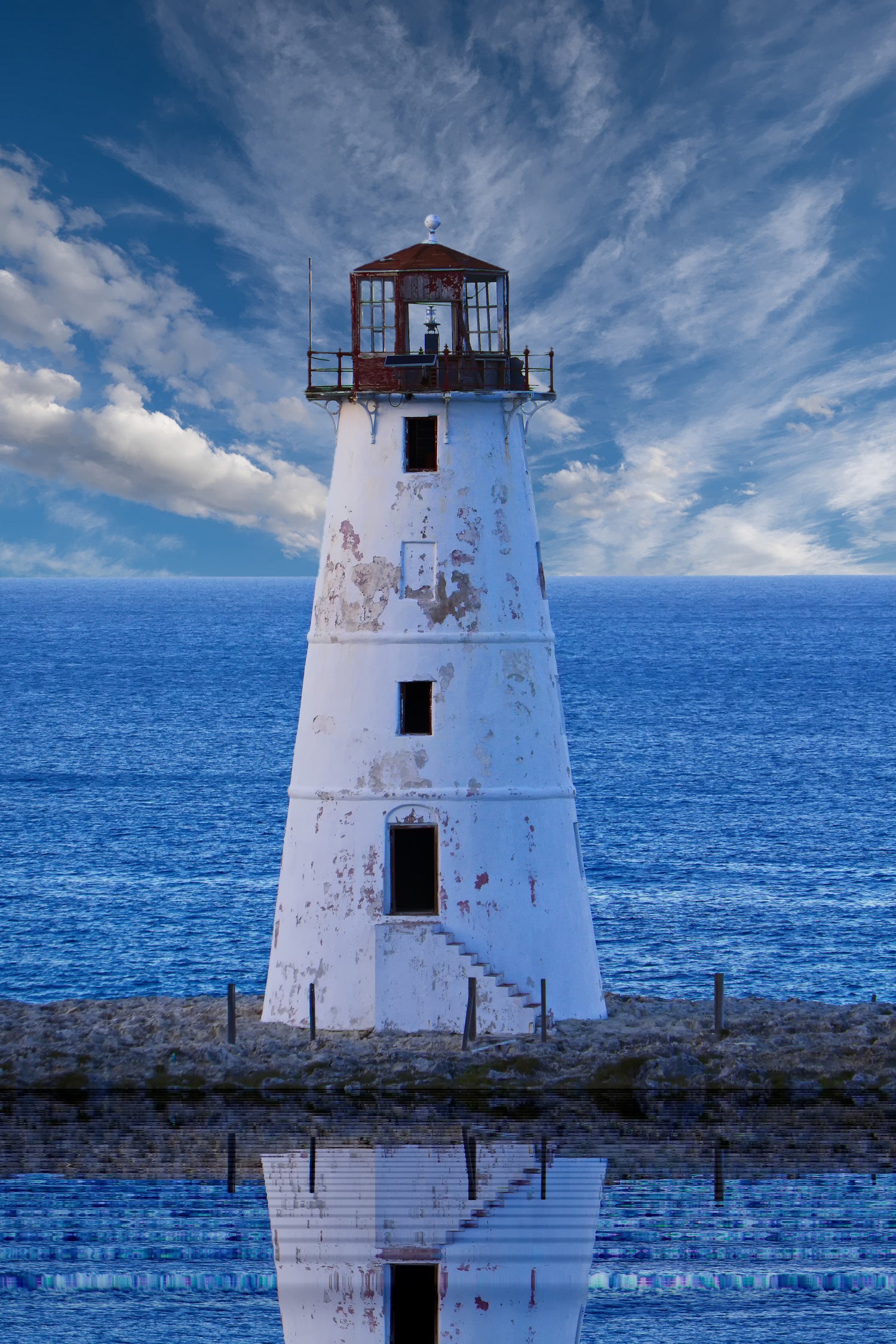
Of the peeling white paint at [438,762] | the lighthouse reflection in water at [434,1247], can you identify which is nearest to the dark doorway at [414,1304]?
the lighthouse reflection in water at [434,1247]

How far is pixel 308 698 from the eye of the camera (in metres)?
27.4

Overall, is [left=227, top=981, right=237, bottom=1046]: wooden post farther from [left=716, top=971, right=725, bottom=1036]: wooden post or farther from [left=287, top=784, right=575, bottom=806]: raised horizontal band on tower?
[left=716, top=971, right=725, bottom=1036]: wooden post

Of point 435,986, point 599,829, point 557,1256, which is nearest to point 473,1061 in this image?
point 435,986

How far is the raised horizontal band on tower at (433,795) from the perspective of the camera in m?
26.2

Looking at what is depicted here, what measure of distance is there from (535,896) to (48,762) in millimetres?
63865

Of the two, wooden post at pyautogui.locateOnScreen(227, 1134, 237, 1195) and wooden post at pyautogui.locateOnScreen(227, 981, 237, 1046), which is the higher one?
wooden post at pyautogui.locateOnScreen(227, 981, 237, 1046)

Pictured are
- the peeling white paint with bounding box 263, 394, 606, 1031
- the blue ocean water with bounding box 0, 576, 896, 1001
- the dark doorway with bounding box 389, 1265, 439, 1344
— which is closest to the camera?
the dark doorway with bounding box 389, 1265, 439, 1344

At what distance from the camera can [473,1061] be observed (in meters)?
24.7

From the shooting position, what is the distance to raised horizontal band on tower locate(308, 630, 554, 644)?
26562 millimetres

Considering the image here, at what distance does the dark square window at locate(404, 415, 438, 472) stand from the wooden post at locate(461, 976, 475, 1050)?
8586mm

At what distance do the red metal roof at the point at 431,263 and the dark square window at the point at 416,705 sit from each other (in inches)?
283

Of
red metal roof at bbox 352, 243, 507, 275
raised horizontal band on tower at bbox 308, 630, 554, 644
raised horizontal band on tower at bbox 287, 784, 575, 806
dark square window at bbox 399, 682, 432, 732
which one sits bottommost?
raised horizontal band on tower at bbox 287, 784, 575, 806

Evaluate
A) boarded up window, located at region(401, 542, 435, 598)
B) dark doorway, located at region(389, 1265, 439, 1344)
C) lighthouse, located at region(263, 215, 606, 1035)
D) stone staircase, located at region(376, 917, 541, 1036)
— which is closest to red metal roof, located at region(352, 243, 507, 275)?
lighthouse, located at region(263, 215, 606, 1035)

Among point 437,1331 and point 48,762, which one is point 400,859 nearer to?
point 437,1331
